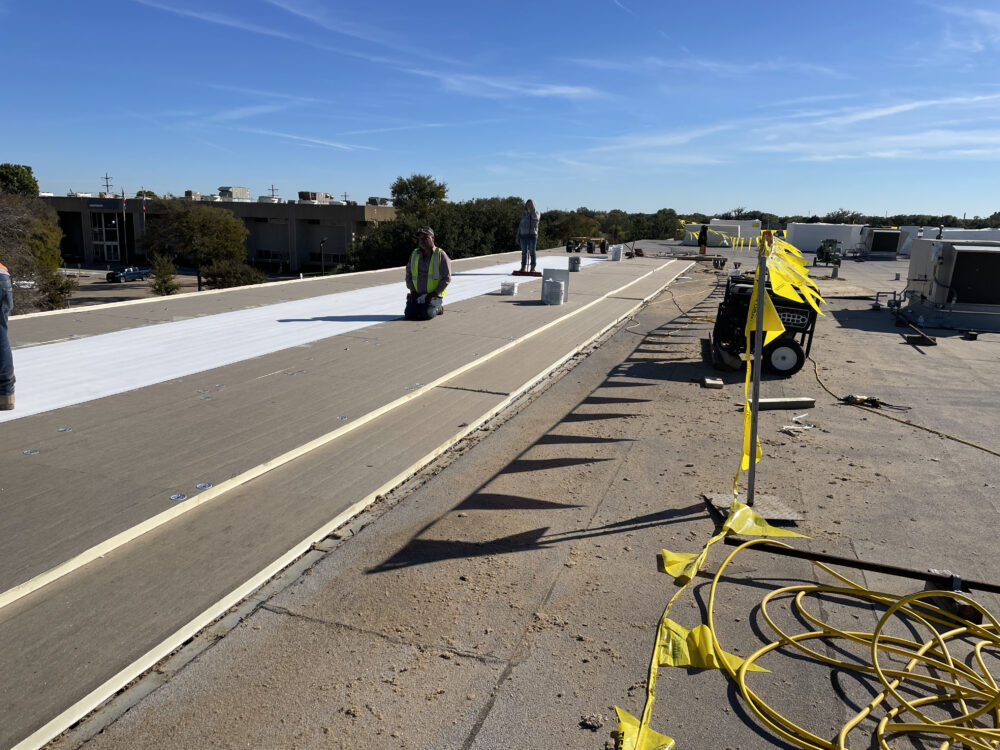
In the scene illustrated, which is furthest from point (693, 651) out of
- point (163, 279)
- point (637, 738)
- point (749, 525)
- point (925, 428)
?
point (163, 279)

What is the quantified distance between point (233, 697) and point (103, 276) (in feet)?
231

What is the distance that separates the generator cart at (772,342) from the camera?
9539mm

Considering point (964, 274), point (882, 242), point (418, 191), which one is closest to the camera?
point (964, 274)

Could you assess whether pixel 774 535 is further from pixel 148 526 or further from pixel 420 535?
pixel 148 526

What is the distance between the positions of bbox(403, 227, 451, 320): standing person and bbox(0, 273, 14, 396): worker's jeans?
6.30 m

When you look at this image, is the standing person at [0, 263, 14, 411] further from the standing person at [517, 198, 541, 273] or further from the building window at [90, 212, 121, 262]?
the building window at [90, 212, 121, 262]

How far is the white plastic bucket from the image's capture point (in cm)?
1506

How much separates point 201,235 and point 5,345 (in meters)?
50.0

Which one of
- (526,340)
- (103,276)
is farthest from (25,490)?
(103,276)

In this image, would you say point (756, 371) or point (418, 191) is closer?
point (756, 371)

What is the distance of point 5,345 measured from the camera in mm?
6238

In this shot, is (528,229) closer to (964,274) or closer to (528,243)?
(528,243)

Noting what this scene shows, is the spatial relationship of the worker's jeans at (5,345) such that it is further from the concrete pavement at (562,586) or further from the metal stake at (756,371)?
the metal stake at (756,371)

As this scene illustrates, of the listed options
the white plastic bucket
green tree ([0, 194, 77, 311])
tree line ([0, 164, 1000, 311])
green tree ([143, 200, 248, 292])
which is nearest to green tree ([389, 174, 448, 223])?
tree line ([0, 164, 1000, 311])
